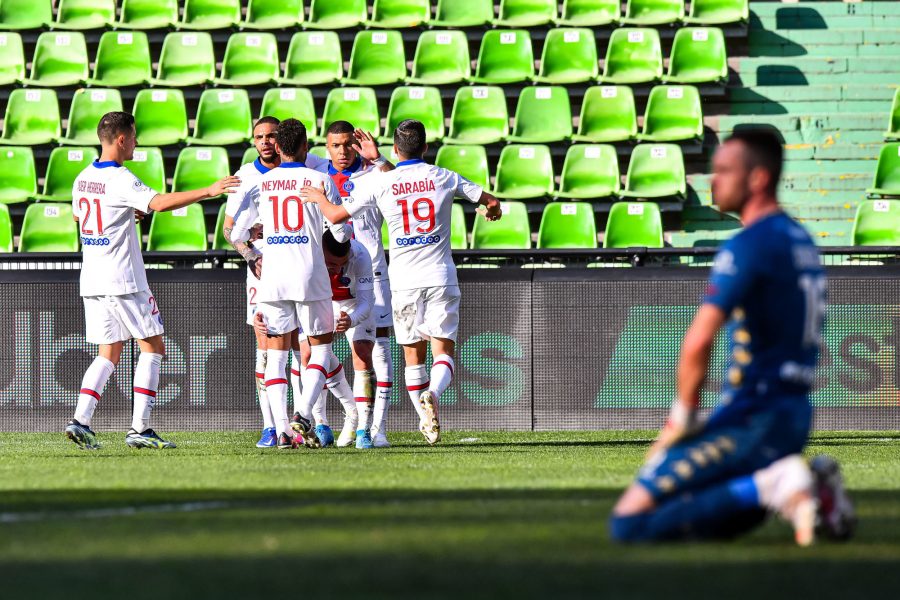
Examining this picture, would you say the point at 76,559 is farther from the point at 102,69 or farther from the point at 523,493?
the point at 102,69

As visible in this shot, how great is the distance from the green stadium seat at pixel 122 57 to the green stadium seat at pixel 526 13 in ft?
13.4

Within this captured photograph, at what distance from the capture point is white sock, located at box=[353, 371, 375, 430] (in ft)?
31.4

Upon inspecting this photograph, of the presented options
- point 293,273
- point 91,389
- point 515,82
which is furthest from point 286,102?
point 91,389

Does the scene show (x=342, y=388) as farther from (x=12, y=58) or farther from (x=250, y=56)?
(x=12, y=58)

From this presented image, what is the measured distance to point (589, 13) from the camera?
15.8 m

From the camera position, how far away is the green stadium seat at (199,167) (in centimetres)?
1429

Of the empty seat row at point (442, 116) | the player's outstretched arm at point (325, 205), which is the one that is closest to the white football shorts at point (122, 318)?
the player's outstretched arm at point (325, 205)

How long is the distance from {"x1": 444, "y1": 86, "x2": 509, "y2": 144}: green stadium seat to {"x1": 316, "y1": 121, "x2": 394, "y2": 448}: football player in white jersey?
199 inches

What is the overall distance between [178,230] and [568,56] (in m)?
4.84

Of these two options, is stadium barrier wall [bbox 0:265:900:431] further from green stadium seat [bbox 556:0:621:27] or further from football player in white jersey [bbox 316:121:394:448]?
green stadium seat [bbox 556:0:621:27]

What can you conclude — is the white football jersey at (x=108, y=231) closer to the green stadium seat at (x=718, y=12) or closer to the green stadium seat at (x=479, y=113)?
the green stadium seat at (x=479, y=113)

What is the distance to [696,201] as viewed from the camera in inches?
575

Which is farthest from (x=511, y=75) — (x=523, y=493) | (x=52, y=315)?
(x=523, y=493)

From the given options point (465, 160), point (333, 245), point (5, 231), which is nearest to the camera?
point (333, 245)
